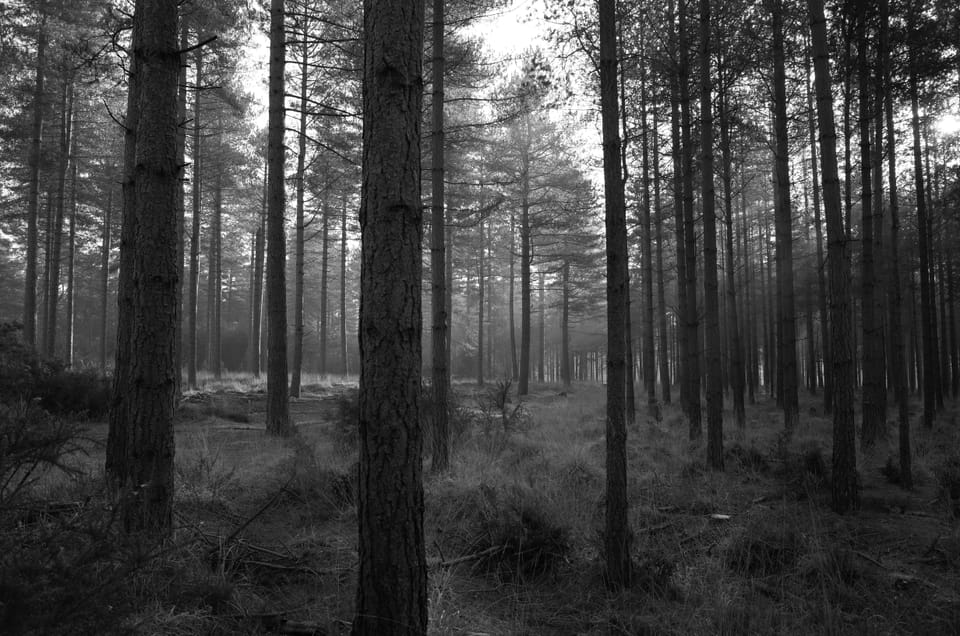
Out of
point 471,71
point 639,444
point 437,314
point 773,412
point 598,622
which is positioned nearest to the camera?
point 598,622

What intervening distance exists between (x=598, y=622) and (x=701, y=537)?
2027 mm

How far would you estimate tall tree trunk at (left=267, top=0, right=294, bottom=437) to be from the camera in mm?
9133

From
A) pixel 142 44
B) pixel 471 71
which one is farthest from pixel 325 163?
pixel 142 44

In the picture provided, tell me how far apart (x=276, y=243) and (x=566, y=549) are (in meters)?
6.96

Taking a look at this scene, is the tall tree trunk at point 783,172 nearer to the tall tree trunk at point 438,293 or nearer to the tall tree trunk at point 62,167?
the tall tree trunk at point 438,293

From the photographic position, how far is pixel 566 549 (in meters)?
4.46

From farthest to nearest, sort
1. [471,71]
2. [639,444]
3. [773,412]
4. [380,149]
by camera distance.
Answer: [773,412] → [471,71] → [639,444] → [380,149]

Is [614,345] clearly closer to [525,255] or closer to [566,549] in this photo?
[566,549]

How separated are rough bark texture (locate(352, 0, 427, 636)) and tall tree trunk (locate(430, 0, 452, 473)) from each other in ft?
13.2

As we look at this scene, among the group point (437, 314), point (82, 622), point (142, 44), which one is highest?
point (142, 44)

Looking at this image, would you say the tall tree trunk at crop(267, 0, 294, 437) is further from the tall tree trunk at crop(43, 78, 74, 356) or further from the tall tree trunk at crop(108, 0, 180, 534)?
the tall tree trunk at crop(43, 78, 74, 356)

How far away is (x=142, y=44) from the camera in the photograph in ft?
12.7

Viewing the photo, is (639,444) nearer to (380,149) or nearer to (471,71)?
(471,71)

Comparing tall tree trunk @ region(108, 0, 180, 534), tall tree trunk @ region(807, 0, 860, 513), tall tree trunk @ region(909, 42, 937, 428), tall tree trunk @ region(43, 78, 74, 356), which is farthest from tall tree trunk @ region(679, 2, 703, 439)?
tall tree trunk @ region(43, 78, 74, 356)
